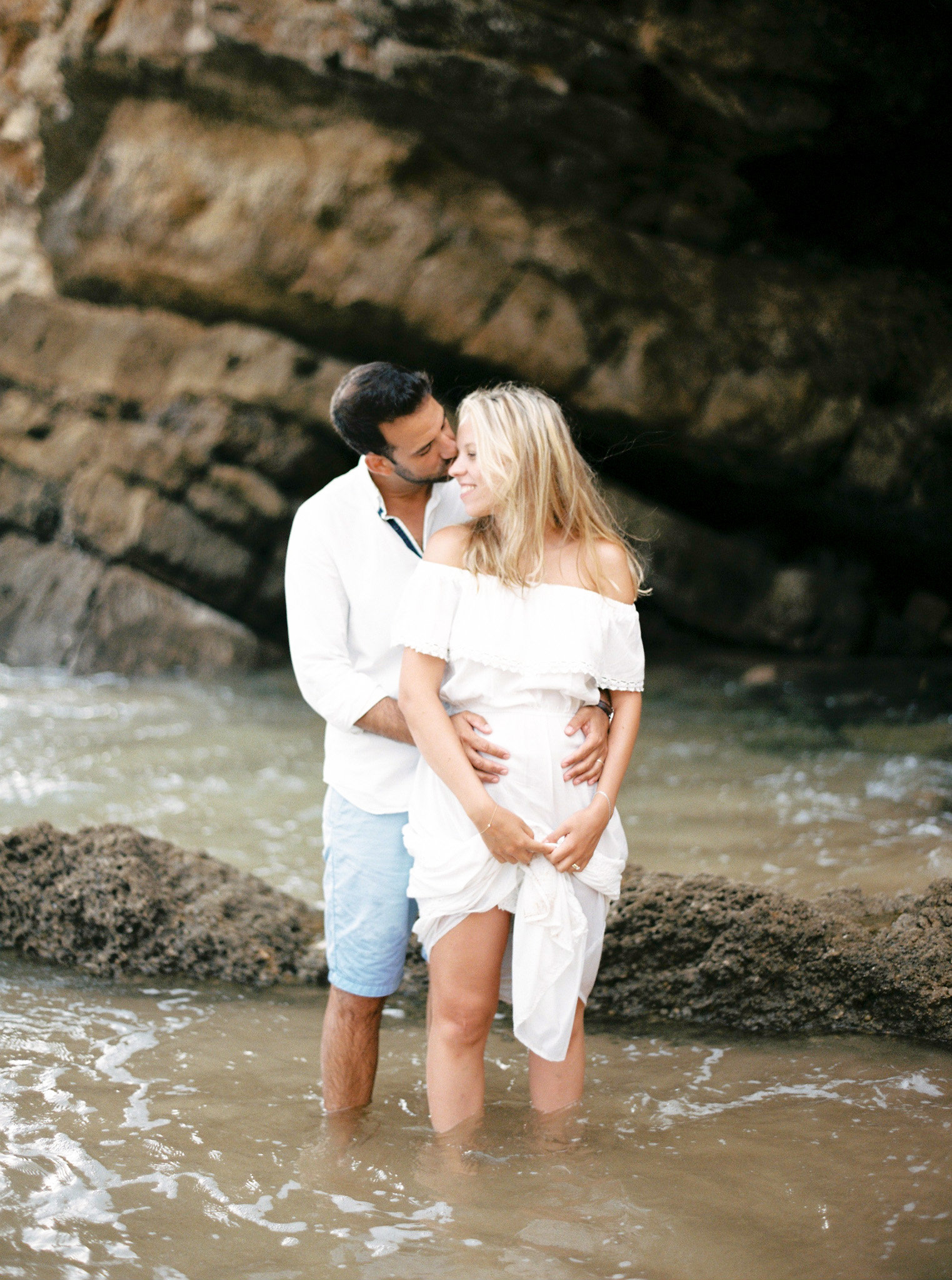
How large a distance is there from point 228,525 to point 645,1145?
10.8 metres

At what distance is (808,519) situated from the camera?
45.8 ft

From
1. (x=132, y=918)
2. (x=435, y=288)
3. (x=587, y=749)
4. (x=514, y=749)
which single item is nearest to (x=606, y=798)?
(x=587, y=749)

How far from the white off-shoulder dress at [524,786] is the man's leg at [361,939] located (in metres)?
0.18

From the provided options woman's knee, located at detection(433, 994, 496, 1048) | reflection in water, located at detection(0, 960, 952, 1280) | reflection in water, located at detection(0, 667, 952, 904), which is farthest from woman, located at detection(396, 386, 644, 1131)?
reflection in water, located at detection(0, 667, 952, 904)

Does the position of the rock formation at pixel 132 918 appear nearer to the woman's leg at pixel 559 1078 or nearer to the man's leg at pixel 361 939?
the man's leg at pixel 361 939

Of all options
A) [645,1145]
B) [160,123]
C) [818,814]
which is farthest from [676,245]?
[645,1145]

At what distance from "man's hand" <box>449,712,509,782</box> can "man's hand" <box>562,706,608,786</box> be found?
16 centimetres

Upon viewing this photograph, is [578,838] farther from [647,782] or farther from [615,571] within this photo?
[647,782]

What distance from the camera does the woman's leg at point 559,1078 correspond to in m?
2.70

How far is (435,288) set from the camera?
38.2ft

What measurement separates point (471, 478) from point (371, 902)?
116 centimetres

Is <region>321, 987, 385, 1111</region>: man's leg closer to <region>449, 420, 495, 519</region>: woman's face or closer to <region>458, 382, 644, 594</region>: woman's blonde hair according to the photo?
<region>458, 382, 644, 594</region>: woman's blonde hair

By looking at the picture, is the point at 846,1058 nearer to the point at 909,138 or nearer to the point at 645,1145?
the point at 645,1145

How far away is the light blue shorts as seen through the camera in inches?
114
